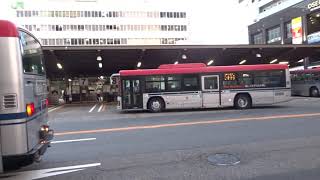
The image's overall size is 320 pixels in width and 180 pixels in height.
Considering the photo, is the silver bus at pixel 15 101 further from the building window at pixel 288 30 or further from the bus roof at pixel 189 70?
the building window at pixel 288 30

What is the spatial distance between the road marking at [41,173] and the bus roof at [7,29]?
9.11ft

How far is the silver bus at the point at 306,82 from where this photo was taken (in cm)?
3559

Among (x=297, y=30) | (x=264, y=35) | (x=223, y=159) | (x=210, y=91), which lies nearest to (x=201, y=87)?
(x=210, y=91)

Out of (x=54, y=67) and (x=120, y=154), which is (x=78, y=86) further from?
(x=120, y=154)

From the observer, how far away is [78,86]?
48.4 metres

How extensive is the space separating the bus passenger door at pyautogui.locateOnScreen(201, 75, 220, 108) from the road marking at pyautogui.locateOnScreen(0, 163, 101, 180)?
50.3ft

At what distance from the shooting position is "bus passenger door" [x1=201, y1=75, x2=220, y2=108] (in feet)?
75.8

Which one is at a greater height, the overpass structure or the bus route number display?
the overpass structure

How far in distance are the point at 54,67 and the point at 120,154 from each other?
3276 centimetres

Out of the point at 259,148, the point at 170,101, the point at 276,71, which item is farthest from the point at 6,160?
the point at 276,71

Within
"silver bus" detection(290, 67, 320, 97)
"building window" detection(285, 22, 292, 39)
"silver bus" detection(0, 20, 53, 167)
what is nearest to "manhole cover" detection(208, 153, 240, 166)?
"silver bus" detection(0, 20, 53, 167)

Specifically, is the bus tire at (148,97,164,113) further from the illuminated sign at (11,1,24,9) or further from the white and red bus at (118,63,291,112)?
the illuminated sign at (11,1,24,9)

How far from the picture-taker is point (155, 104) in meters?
23.2

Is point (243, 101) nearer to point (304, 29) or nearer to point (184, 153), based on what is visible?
point (184, 153)
